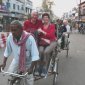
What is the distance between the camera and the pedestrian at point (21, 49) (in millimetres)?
5020

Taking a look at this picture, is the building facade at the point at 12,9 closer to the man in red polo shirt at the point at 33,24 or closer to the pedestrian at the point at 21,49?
the man in red polo shirt at the point at 33,24

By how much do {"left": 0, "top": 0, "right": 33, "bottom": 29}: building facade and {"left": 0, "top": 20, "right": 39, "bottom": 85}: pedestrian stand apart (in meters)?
61.3

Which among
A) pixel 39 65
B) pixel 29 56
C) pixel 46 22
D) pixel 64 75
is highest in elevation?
pixel 46 22

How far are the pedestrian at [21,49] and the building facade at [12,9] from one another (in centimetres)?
6127

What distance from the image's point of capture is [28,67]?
5262mm

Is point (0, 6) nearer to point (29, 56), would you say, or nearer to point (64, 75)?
point (64, 75)

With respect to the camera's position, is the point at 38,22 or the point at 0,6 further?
the point at 0,6

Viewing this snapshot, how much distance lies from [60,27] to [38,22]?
210 inches

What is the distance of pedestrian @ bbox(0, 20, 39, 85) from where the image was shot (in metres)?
5.02

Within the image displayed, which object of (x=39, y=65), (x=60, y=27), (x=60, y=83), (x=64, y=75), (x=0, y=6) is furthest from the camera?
(x=0, y=6)

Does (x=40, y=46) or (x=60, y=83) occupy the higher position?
(x=40, y=46)

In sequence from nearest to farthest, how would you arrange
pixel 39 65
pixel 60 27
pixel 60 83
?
pixel 39 65
pixel 60 83
pixel 60 27

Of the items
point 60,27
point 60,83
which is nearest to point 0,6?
point 60,27

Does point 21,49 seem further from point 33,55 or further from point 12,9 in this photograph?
point 12,9
